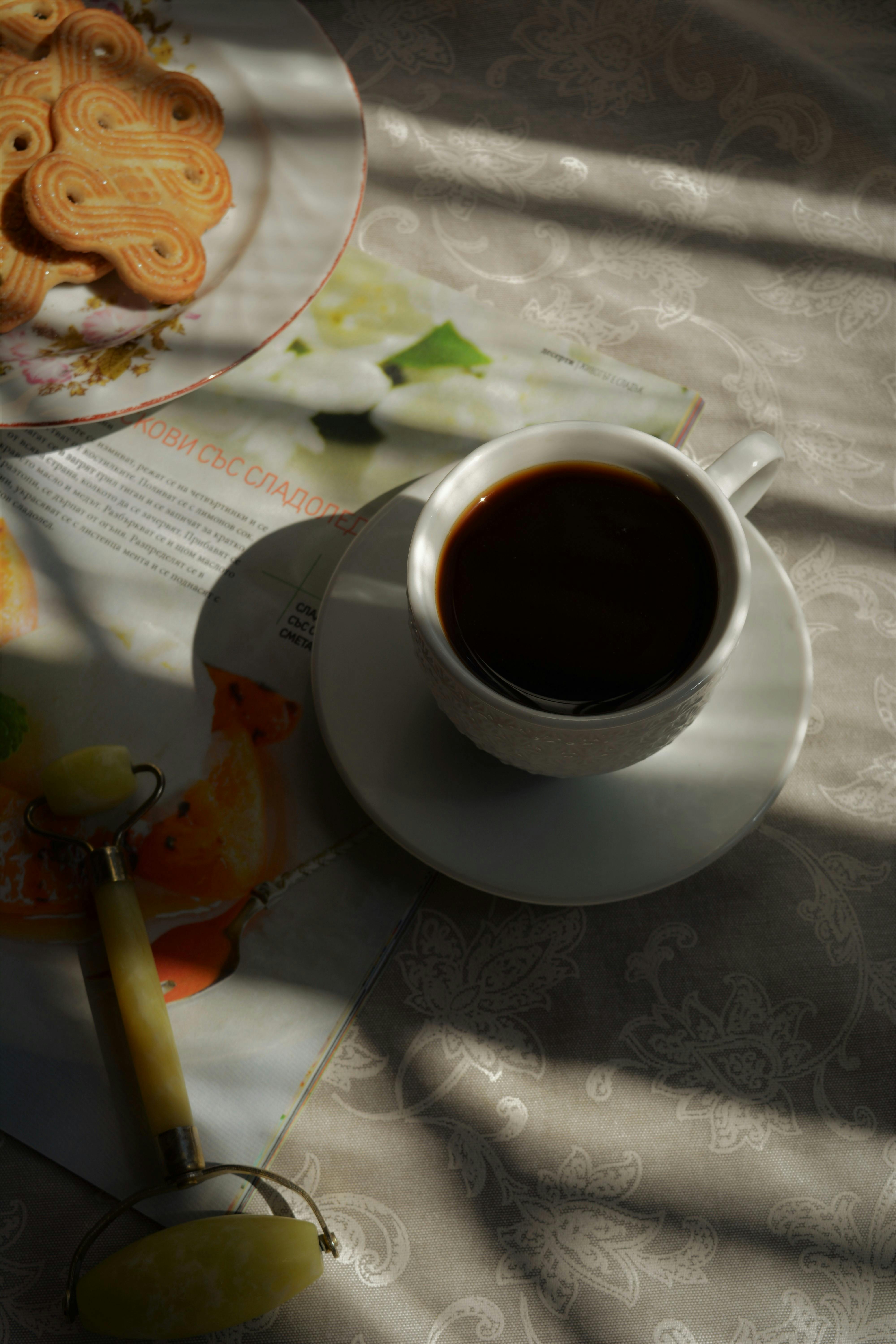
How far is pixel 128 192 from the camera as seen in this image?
2.15 feet

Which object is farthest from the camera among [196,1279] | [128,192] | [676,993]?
[128,192]

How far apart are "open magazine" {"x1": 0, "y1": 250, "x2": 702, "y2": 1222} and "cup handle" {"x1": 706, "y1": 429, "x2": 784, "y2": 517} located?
155 mm

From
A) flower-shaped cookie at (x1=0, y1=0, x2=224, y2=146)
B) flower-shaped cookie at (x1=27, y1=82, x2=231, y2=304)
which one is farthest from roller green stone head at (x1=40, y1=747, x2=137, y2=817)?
flower-shaped cookie at (x1=0, y1=0, x2=224, y2=146)

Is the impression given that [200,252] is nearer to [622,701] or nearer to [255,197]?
[255,197]

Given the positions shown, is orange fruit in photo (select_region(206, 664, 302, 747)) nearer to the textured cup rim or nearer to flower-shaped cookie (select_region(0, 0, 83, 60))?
the textured cup rim

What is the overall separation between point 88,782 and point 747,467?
453mm

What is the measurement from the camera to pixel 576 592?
0.51 meters

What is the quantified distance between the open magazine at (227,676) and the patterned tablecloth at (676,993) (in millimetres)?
34

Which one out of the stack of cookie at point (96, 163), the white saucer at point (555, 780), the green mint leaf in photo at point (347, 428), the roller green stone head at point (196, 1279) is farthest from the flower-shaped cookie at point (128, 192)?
the roller green stone head at point (196, 1279)

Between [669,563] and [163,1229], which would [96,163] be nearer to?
[669,563]

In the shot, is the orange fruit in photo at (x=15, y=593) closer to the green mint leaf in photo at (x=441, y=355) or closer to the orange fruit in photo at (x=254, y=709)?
the orange fruit in photo at (x=254, y=709)

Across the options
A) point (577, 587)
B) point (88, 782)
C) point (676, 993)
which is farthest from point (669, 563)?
point (88, 782)

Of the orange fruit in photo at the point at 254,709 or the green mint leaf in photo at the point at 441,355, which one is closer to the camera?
the orange fruit in photo at the point at 254,709

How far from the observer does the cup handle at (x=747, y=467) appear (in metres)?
0.52
